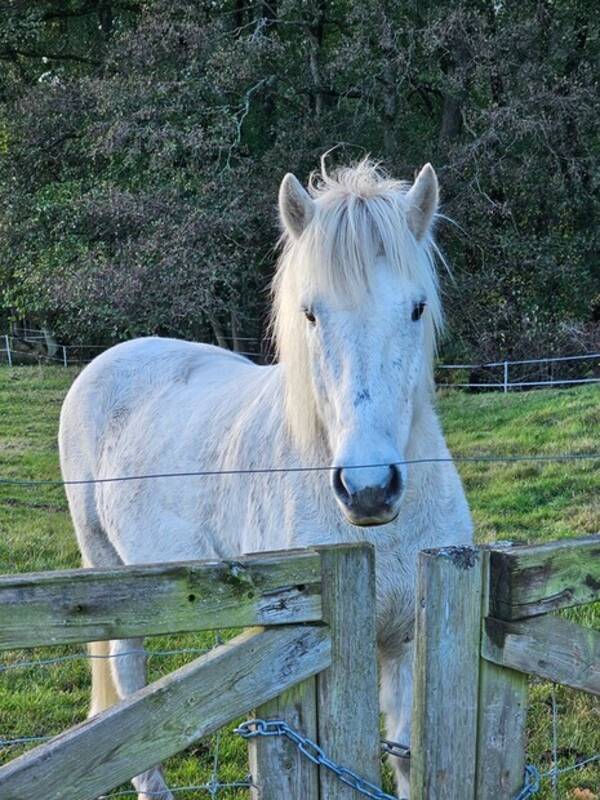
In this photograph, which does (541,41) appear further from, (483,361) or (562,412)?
(562,412)

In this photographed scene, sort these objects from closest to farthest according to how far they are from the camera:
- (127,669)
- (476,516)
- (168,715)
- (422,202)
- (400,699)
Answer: (168,715) → (400,699) → (422,202) → (127,669) → (476,516)

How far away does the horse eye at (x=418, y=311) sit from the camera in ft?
8.07

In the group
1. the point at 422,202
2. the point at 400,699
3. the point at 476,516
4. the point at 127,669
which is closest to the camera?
the point at 400,699

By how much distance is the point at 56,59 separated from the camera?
61.6 feet

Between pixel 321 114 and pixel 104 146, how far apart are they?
14.2 feet

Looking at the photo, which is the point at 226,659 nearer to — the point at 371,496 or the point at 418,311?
the point at 371,496

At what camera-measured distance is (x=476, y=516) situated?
6664mm

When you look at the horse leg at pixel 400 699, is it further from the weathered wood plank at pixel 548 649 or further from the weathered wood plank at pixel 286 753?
the weathered wood plank at pixel 286 753

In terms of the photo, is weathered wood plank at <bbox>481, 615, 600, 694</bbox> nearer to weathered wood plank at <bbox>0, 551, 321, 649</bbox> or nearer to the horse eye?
weathered wood plank at <bbox>0, 551, 321, 649</bbox>

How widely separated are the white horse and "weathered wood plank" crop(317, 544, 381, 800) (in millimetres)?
249

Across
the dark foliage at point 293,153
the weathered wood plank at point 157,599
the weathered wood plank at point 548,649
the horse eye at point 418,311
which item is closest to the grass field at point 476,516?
the weathered wood plank at point 548,649

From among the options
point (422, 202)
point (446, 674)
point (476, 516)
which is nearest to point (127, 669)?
point (446, 674)

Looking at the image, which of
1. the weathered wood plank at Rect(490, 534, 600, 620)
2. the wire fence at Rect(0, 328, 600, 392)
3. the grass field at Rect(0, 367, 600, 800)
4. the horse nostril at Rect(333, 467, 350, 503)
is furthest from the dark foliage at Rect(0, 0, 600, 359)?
the weathered wood plank at Rect(490, 534, 600, 620)

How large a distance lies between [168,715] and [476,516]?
533 centimetres
